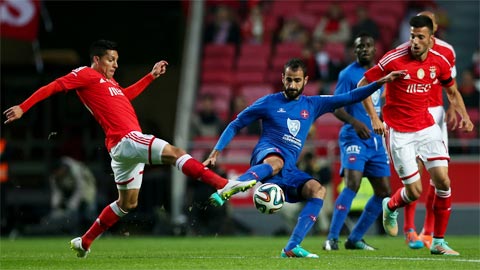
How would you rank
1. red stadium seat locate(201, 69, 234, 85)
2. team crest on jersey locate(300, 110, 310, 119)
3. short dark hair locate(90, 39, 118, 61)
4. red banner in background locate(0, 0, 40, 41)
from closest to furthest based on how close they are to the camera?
1. team crest on jersey locate(300, 110, 310, 119)
2. short dark hair locate(90, 39, 118, 61)
3. red banner in background locate(0, 0, 40, 41)
4. red stadium seat locate(201, 69, 234, 85)

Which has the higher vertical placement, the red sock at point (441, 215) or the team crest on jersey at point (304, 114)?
the team crest on jersey at point (304, 114)

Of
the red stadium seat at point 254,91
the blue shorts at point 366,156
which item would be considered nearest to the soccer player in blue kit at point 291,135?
the blue shorts at point 366,156

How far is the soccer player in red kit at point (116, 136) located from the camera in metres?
10.3

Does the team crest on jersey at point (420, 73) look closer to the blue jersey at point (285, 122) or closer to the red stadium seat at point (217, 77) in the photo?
the blue jersey at point (285, 122)

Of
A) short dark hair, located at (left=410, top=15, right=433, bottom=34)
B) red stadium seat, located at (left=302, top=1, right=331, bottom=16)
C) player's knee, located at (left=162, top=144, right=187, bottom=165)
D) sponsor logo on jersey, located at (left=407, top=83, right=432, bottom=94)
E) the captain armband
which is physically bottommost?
player's knee, located at (left=162, top=144, right=187, bottom=165)

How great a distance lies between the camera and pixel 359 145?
12.7 meters

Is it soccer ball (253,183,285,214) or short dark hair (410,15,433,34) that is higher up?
short dark hair (410,15,433,34)

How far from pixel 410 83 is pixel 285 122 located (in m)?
1.33

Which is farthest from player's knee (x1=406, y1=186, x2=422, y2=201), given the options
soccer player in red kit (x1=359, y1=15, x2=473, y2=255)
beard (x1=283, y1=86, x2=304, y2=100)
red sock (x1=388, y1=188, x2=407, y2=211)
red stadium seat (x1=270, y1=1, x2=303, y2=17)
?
red stadium seat (x1=270, y1=1, x2=303, y2=17)

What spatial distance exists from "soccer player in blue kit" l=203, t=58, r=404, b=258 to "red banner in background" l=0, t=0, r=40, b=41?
10309 mm

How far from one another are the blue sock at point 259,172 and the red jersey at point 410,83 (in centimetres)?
149

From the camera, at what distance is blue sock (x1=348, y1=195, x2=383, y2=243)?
12.6m

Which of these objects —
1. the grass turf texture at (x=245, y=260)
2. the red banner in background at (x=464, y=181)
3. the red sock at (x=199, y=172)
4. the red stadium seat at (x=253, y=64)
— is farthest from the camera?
the red stadium seat at (x=253, y=64)

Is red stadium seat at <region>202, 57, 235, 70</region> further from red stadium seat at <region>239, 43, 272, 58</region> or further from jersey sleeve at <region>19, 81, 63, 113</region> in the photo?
jersey sleeve at <region>19, 81, 63, 113</region>
